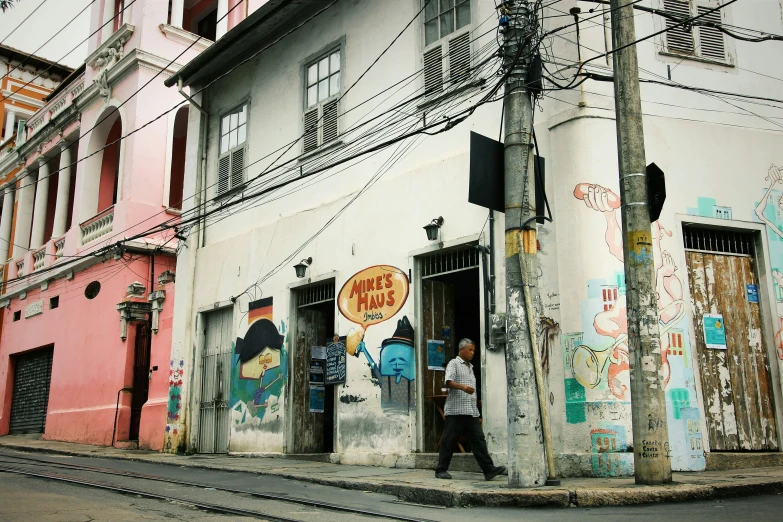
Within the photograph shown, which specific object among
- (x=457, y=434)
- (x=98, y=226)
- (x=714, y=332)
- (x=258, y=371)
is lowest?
(x=457, y=434)

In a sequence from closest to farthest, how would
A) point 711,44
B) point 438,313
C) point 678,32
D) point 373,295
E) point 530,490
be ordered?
1. point 530,490
2. point 678,32
3. point 711,44
4. point 438,313
5. point 373,295

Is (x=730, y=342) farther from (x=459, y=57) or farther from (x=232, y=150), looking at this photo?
(x=232, y=150)

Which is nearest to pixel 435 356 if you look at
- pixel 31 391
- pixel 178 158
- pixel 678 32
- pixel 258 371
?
pixel 258 371

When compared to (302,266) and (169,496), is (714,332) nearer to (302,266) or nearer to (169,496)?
(302,266)

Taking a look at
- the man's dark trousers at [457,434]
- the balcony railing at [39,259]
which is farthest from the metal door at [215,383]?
the balcony railing at [39,259]

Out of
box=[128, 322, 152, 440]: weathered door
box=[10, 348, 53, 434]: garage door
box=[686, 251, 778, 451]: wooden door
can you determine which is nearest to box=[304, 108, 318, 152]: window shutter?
box=[686, 251, 778, 451]: wooden door

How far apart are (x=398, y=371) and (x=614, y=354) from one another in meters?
3.27

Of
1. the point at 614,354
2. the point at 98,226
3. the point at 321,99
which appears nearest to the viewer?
the point at 614,354

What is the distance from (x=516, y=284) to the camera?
7570mm

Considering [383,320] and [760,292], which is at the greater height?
[760,292]

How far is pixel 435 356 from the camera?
34.6 feet

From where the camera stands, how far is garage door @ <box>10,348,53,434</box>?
2055cm

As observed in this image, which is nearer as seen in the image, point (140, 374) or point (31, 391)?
point (140, 374)

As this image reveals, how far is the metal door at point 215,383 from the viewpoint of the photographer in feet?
46.0
